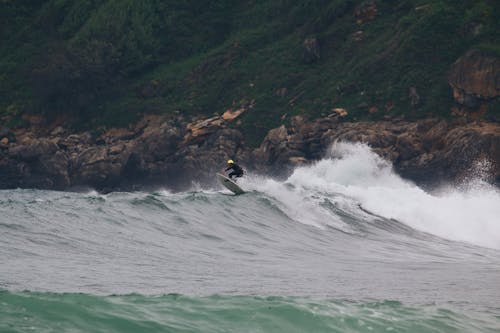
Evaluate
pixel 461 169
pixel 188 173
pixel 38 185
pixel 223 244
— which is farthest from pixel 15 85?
pixel 223 244

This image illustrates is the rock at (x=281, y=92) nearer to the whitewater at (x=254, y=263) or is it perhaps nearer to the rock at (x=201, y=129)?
the rock at (x=201, y=129)

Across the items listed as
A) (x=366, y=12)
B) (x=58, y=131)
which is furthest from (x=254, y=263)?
(x=58, y=131)

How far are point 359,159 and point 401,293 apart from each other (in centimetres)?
2538

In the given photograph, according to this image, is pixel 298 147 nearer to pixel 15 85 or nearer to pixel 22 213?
pixel 22 213

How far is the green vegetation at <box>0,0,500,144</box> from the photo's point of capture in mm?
40219

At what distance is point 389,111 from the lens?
3869 cm

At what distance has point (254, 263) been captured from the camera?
1407 centimetres

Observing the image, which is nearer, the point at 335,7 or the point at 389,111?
the point at 389,111

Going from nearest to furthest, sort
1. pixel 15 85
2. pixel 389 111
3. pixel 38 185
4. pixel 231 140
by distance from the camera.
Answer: pixel 389 111 < pixel 231 140 < pixel 38 185 < pixel 15 85

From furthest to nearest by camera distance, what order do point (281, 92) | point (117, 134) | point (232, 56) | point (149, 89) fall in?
point (149, 89) < point (232, 56) < point (117, 134) < point (281, 92)

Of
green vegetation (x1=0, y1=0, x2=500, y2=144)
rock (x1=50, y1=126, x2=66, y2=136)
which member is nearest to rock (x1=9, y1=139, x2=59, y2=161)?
rock (x1=50, y1=126, x2=66, y2=136)

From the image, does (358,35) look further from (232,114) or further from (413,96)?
(232,114)

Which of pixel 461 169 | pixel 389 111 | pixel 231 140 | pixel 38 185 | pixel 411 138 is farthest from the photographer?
pixel 38 185

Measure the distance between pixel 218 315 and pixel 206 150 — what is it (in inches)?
1296
